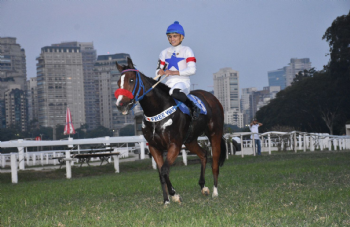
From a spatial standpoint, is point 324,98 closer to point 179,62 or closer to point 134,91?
point 179,62

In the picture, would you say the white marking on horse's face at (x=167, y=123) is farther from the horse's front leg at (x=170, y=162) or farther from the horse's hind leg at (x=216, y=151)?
the horse's hind leg at (x=216, y=151)

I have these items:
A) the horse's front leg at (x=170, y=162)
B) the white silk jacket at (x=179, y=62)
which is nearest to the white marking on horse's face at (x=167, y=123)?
the horse's front leg at (x=170, y=162)

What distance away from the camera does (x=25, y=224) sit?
208 inches

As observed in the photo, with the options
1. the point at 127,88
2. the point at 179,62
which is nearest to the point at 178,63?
the point at 179,62

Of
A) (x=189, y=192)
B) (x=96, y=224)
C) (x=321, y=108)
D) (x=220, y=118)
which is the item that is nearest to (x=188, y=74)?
(x=220, y=118)

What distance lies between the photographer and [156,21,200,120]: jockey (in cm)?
683

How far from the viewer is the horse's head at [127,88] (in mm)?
5965

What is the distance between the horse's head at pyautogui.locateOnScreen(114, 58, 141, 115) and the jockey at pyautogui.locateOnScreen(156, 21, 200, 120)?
0.58 metres

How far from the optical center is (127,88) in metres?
6.16

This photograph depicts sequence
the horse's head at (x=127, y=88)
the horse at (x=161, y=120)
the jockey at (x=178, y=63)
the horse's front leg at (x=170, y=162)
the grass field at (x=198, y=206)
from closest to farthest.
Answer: the grass field at (x=198, y=206)
the horse's head at (x=127, y=88)
the horse at (x=161, y=120)
the horse's front leg at (x=170, y=162)
the jockey at (x=178, y=63)

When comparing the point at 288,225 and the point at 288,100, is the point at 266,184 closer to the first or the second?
the point at 288,225

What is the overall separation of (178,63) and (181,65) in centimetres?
5

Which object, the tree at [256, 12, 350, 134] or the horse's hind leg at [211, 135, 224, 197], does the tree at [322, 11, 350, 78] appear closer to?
the tree at [256, 12, 350, 134]

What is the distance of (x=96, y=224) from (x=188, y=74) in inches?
106
